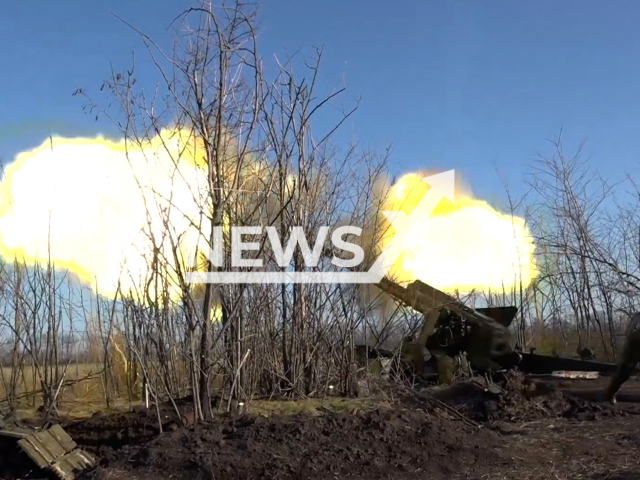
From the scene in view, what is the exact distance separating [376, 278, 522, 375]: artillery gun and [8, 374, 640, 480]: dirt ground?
3811mm

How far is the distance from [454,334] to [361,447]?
6.42 metres

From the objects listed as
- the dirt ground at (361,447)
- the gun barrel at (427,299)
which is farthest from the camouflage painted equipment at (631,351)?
the gun barrel at (427,299)

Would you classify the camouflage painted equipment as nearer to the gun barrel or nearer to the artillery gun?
the artillery gun

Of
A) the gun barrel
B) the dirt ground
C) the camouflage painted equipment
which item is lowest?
the dirt ground

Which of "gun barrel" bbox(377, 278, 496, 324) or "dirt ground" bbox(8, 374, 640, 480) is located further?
"gun barrel" bbox(377, 278, 496, 324)

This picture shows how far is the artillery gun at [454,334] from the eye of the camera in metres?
11.9

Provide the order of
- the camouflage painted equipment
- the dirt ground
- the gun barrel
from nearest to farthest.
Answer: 1. the dirt ground
2. the camouflage painted equipment
3. the gun barrel

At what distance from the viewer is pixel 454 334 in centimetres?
1240

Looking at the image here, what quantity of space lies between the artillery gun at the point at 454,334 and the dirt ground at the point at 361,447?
381 centimetres

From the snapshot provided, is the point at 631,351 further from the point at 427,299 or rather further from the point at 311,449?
the point at 311,449

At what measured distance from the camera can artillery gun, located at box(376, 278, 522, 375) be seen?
39.2 ft

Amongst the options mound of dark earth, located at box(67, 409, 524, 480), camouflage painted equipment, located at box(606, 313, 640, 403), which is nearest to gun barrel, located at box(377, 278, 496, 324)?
camouflage painted equipment, located at box(606, 313, 640, 403)

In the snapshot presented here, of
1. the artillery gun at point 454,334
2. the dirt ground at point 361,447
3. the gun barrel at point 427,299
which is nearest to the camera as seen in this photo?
the dirt ground at point 361,447

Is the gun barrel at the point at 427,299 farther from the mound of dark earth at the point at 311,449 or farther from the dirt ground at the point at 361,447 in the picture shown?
the mound of dark earth at the point at 311,449
